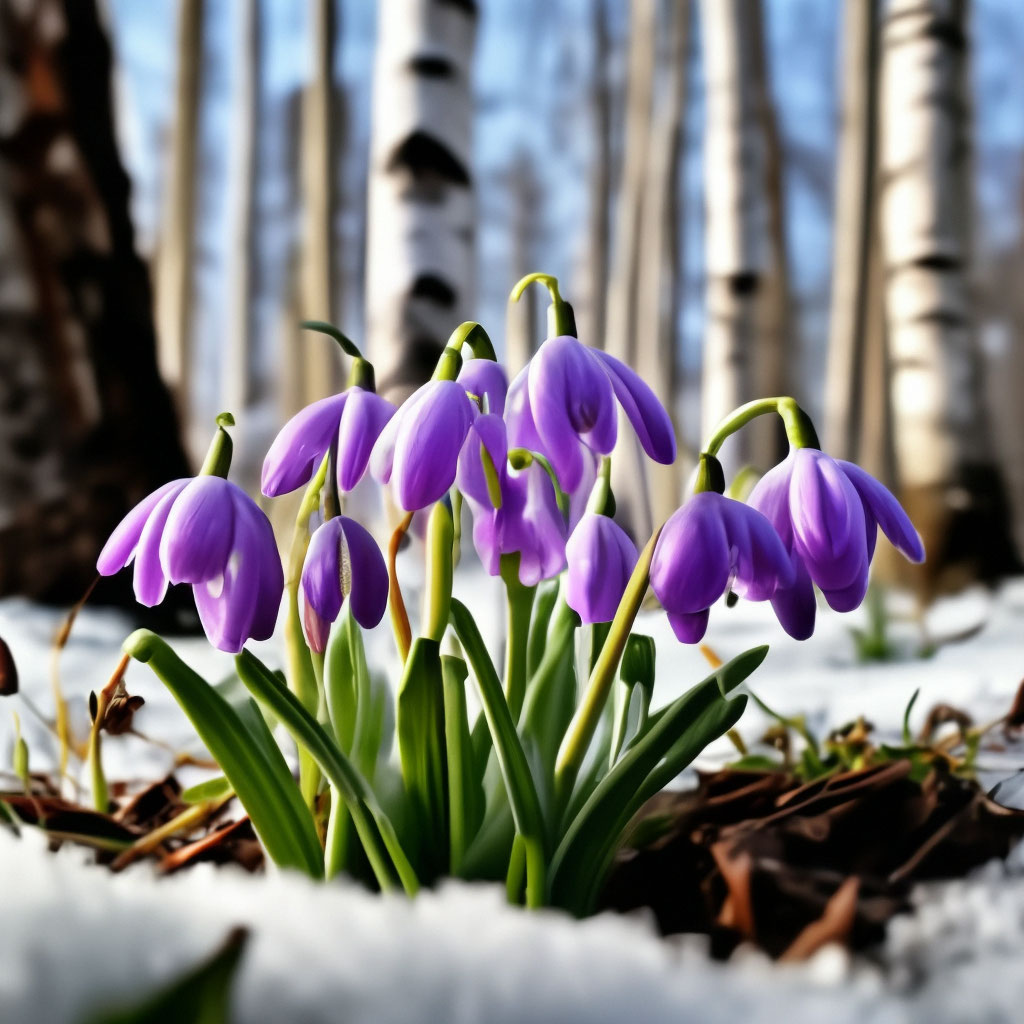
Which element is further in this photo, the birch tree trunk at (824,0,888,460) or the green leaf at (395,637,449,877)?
the birch tree trunk at (824,0,888,460)

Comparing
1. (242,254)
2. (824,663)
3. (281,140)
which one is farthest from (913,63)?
(281,140)

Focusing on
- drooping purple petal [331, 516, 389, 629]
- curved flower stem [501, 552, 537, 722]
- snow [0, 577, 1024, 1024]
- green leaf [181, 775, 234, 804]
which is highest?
drooping purple petal [331, 516, 389, 629]

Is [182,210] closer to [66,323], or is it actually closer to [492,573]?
[66,323]

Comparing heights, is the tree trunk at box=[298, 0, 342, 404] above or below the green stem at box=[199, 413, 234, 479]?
above

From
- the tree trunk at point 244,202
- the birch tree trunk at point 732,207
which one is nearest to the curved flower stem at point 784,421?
the birch tree trunk at point 732,207

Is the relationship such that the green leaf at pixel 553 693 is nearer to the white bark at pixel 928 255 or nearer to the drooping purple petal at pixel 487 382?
the drooping purple petal at pixel 487 382

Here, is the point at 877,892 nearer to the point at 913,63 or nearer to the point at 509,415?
the point at 509,415

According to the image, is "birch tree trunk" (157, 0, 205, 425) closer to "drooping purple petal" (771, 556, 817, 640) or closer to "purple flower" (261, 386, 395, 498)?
"purple flower" (261, 386, 395, 498)

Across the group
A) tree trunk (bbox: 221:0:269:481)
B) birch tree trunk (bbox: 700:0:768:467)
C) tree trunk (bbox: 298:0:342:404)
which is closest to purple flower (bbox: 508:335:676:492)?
birch tree trunk (bbox: 700:0:768:467)
